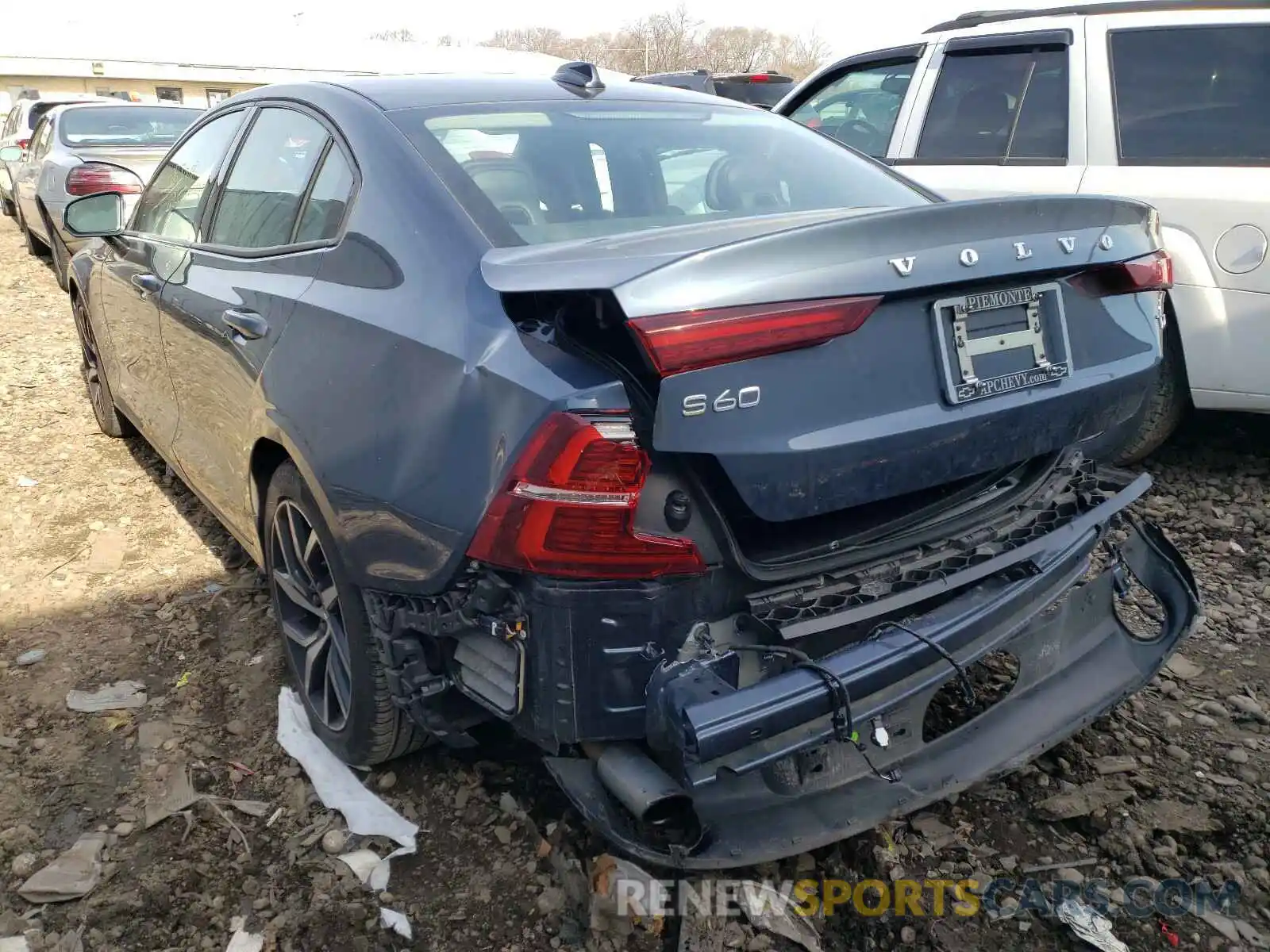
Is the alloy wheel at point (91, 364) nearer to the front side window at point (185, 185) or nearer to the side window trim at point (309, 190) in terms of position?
the front side window at point (185, 185)

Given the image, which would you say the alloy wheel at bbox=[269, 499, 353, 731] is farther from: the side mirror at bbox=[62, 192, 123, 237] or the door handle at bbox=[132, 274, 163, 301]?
the side mirror at bbox=[62, 192, 123, 237]

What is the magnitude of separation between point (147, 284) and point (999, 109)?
12.4ft

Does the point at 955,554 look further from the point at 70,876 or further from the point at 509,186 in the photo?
the point at 70,876

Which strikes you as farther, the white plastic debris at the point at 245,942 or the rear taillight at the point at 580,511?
the white plastic debris at the point at 245,942

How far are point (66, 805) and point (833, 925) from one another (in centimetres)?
197

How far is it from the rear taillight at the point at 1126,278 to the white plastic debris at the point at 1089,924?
1.33m

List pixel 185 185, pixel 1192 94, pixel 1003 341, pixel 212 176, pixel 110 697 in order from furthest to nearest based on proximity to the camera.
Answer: pixel 1192 94
pixel 185 185
pixel 212 176
pixel 110 697
pixel 1003 341

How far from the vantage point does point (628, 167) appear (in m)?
2.60

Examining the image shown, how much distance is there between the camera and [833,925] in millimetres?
2111

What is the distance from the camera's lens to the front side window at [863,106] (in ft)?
17.0

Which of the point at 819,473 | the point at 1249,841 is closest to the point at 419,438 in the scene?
the point at 819,473

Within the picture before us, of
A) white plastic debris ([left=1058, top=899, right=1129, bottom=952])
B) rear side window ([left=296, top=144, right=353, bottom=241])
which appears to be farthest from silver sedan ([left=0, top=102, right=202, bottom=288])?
white plastic debris ([left=1058, top=899, right=1129, bottom=952])

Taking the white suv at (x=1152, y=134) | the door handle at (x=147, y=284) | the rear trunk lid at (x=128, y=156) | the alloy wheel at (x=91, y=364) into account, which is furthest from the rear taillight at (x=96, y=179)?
the white suv at (x=1152, y=134)

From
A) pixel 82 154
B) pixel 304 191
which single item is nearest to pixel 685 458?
pixel 304 191
